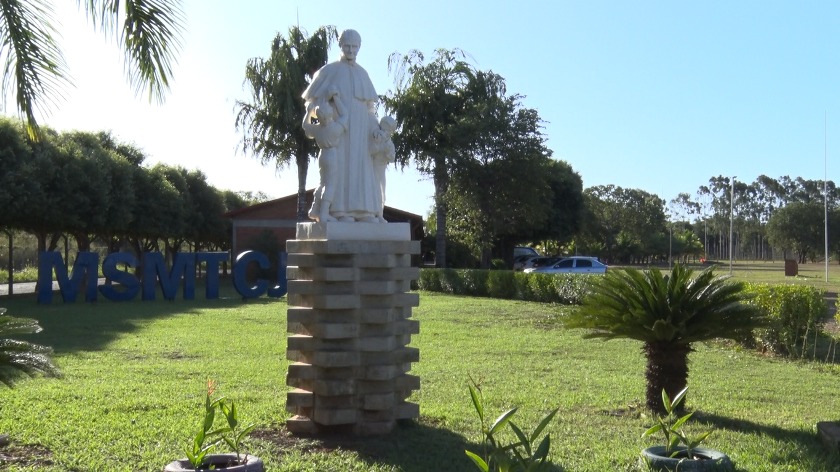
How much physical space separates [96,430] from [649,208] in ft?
216

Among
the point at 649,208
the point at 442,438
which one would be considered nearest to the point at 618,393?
the point at 442,438

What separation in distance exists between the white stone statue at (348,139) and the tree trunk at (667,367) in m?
2.96

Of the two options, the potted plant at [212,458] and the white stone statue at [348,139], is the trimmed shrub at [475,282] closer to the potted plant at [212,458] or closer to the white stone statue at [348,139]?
the white stone statue at [348,139]

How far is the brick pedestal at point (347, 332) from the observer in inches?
274

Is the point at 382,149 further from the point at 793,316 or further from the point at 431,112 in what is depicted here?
→ the point at 431,112

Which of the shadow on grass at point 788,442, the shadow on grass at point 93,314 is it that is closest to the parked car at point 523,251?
the shadow on grass at point 93,314

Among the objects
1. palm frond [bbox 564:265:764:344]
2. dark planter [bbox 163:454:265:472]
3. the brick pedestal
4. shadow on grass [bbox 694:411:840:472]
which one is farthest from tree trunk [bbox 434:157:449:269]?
dark planter [bbox 163:454:265:472]

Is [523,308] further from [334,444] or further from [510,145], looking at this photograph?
[334,444]

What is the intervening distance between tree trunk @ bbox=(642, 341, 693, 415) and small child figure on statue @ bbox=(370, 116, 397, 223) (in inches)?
114

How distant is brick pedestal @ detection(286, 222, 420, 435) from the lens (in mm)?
6949

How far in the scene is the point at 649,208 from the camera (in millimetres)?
69250

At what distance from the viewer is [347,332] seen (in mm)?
6934

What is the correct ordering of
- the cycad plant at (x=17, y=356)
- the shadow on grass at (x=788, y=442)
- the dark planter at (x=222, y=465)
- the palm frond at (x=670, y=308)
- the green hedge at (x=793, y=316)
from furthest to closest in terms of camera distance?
the green hedge at (x=793, y=316)
the palm frond at (x=670, y=308)
the shadow on grass at (x=788, y=442)
the cycad plant at (x=17, y=356)
the dark planter at (x=222, y=465)

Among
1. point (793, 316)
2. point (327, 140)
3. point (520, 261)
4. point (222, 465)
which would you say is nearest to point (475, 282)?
point (520, 261)
